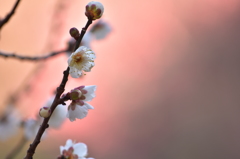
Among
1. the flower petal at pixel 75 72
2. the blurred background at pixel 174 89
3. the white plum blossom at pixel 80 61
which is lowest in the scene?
the flower petal at pixel 75 72

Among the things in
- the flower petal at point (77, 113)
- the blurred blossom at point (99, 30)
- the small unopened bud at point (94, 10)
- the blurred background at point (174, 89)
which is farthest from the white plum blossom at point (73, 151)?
the blurred background at point (174, 89)

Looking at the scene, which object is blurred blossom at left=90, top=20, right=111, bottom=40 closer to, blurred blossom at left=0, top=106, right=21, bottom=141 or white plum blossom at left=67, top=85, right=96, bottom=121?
blurred blossom at left=0, top=106, right=21, bottom=141

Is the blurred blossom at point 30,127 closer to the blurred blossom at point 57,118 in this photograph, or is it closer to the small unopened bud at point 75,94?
the blurred blossom at point 57,118

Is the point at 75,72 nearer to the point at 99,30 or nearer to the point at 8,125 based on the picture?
the point at 99,30

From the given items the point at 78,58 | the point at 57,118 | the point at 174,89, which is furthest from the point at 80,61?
the point at 174,89

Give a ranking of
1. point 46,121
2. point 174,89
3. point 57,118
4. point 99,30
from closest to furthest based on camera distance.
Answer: point 46,121
point 57,118
point 99,30
point 174,89

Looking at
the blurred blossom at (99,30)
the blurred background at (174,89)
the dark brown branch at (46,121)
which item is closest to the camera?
the dark brown branch at (46,121)

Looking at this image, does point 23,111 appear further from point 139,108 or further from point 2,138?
point 139,108

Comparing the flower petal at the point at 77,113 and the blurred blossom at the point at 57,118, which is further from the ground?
the blurred blossom at the point at 57,118
